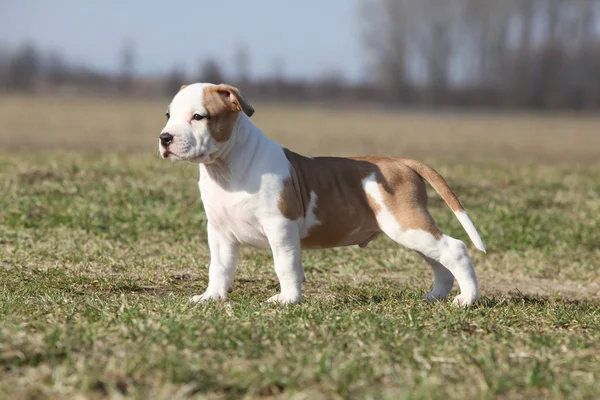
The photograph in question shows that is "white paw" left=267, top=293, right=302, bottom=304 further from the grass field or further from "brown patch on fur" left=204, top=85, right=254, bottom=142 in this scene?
"brown patch on fur" left=204, top=85, right=254, bottom=142

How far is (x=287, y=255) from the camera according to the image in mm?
6086

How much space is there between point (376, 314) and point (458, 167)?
9812 mm

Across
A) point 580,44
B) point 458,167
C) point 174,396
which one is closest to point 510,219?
point 458,167

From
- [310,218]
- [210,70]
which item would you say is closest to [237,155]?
[310,218]

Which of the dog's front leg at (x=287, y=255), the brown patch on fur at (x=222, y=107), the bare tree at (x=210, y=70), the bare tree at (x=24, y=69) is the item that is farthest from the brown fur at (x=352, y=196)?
the bare tree at (x=24, y=69)

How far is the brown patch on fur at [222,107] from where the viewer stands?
230 inches

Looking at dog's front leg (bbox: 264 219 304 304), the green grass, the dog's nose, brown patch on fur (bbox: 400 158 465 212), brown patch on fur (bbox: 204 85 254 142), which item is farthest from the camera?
brown patch on fur (bbox: 400 158 465 212)

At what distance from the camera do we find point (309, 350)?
186 inches

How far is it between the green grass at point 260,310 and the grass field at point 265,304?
0.05 ft

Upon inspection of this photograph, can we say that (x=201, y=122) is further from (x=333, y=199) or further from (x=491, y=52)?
(x=491, y=52)

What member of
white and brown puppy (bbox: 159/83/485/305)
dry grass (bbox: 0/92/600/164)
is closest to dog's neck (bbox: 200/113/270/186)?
white and brown puppy (bbox: 159/83/485/305)

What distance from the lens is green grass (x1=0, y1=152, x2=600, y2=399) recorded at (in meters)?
4.16

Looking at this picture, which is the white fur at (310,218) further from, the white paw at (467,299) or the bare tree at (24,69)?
the bare tree at (24,69)

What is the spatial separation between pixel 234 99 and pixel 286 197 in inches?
31.0
